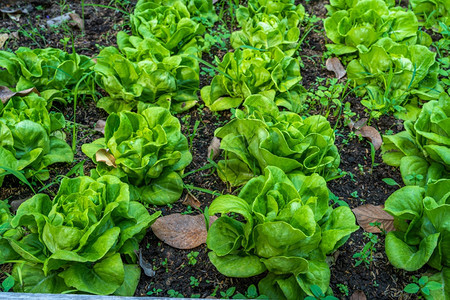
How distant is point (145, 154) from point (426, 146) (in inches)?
70.6

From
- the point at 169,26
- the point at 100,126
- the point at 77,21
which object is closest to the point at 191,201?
the point at 100,126

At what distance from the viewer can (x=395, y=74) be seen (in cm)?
367

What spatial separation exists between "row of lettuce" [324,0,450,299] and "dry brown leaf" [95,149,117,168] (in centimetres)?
167

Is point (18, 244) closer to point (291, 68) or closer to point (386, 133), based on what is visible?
point (291, 68)

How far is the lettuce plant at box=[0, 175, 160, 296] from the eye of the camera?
238 centimetres

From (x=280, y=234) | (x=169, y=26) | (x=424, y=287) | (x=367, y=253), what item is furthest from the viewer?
(x=169, y=26)

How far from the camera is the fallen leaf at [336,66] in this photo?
411 cm

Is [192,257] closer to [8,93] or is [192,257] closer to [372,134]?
[372,134]

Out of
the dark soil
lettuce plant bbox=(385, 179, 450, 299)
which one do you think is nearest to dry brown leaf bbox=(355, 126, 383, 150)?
the dark soil

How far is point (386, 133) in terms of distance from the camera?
11.8 ft

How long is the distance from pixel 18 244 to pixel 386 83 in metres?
2.80

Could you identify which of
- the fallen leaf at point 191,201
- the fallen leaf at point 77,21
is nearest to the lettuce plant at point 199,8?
the fallen leaf at point 77,21

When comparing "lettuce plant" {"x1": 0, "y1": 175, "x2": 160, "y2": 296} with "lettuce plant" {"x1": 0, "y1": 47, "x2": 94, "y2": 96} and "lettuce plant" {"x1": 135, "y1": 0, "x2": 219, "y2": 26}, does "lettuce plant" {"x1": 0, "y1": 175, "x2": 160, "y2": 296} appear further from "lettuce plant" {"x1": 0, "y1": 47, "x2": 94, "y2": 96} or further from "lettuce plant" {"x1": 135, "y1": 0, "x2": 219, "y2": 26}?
"lettuce plant" {"x1": 135, "y1": 0, "x2": 219, "y2": 26}

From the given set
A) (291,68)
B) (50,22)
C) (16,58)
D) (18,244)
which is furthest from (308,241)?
(50,22)
